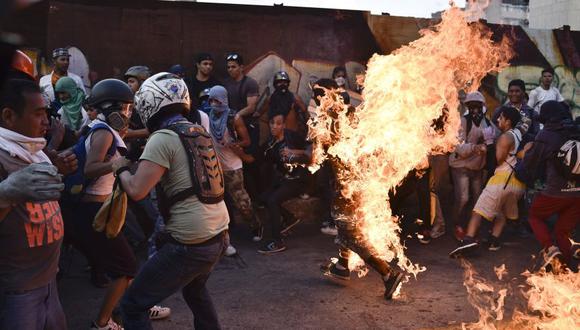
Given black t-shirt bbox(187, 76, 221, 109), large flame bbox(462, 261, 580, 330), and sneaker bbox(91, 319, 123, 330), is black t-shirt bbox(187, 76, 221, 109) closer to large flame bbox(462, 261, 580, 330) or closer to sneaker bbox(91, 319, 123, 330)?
sneaker bbox(91, 319, 123, 330)

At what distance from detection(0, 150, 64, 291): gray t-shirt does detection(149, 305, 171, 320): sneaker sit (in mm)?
Answer: 2050

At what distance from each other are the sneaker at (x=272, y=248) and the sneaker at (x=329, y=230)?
108 centimetres

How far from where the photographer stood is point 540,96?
392 inches

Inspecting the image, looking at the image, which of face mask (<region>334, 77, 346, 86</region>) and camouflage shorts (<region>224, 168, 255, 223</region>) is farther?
face mask (<region>334, 77, 346, 86</region>)

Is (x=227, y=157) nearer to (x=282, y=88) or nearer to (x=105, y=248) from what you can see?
(x=282, y=88)

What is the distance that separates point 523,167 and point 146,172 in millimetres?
5140

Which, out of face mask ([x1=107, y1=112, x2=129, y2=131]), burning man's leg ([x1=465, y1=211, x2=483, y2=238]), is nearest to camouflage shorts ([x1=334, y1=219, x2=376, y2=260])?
burning man's leg ([x1=465, y1=211, x2=483, y2=238])

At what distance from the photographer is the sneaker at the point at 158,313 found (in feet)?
16.2

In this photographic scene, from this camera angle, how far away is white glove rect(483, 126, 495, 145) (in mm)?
8203

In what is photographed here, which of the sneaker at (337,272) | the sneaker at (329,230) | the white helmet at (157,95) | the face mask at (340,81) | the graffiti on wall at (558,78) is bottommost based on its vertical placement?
the sneaker at (329,230)

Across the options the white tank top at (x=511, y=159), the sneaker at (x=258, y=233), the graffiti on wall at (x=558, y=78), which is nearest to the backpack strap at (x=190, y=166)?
the sneaker at (x=258, y=233)

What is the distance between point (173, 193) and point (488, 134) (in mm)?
6027

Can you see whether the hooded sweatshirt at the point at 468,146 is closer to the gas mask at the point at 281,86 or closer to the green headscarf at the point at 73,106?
the gas mask at the point at 281,86

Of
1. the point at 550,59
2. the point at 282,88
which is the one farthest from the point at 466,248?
the point at 550,59
